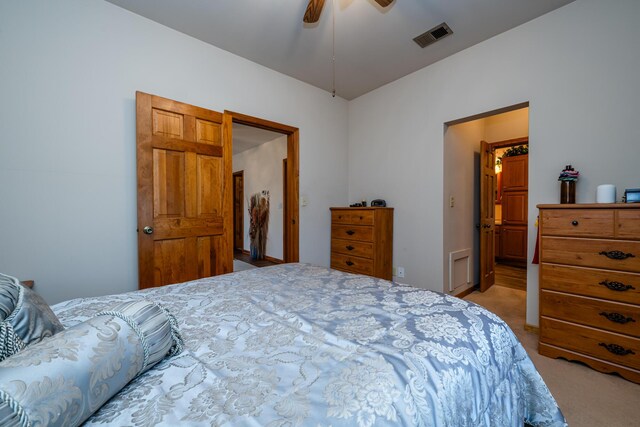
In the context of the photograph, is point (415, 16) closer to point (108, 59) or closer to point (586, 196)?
point (586, 196)

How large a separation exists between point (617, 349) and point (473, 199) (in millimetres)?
2244

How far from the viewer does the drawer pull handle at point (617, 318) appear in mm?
1668

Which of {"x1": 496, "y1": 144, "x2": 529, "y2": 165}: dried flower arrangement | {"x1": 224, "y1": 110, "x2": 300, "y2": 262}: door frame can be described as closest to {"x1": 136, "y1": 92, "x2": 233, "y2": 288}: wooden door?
{"x1": 224, "y1": 110, "x2": 300, "y2": 262}: door frame

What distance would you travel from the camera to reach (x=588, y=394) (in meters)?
1.59

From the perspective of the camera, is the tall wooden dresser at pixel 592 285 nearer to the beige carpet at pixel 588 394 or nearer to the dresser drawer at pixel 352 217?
the beige carpet at pixel 588 394

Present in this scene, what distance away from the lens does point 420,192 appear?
3.18 m

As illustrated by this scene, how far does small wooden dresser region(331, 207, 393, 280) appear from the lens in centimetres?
313

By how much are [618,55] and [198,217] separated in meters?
3.69

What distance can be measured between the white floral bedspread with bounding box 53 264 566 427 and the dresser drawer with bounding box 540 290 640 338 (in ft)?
3.79

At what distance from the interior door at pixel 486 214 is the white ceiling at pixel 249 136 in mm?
3406

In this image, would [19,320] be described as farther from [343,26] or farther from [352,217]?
[352,217]

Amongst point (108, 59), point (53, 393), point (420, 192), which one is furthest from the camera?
point (420, 192)

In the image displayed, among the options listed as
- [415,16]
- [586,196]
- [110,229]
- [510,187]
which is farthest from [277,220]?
[510,187]

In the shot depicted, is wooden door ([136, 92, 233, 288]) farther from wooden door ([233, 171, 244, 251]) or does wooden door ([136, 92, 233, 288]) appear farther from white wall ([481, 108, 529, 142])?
white wall ([481, 108, 529, 142])
